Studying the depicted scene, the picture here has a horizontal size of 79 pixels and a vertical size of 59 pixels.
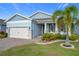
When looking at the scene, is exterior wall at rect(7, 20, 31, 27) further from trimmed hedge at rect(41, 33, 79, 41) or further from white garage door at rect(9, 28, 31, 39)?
trimmed hedge at rect(41, 33, 79, 41)

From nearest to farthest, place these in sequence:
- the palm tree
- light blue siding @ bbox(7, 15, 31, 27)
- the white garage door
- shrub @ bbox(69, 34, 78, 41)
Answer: the palm tree, shrub @ bbox(69, 34, 78, 41), light blue siding @ bbox(7, 15, 31, 27), the white garage door

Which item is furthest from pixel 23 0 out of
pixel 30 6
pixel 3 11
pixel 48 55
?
pixel 48 55

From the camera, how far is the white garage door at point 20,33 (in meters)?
6.28

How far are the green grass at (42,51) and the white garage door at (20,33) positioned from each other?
1.14 ft

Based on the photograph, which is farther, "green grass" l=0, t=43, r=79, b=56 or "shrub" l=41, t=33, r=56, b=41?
"shrub" l=41, t=33, r=56, b=41

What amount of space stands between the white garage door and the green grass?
35cm

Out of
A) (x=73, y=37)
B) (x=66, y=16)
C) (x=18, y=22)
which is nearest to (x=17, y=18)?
(x=18, y=22)

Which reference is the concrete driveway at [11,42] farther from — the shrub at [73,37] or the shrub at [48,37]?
the shrub at [73,37]

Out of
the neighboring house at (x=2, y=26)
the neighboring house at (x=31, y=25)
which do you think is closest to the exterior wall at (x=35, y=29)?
the neighboring house at (x=31, y=25)

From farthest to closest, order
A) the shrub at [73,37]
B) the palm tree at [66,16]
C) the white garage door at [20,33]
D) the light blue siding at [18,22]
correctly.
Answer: the white garage door at [20,33]
the light blue siding at [18,22]
the shrub at [73,37]
the palm tree at [66,16]

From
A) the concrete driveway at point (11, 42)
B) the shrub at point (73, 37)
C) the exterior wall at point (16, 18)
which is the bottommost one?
the concrete driveway at point (11, 42)

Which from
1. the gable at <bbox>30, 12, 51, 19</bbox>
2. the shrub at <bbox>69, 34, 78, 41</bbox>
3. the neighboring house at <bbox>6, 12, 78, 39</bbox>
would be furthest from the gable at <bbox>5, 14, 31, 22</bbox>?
the shrub at <bbox>69, 34, 78, 41</bbox>

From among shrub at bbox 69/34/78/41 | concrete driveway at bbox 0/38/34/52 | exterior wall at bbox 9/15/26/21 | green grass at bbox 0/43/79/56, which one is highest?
exterior wall at bbox 9/15/26/21

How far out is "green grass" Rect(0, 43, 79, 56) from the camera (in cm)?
597
